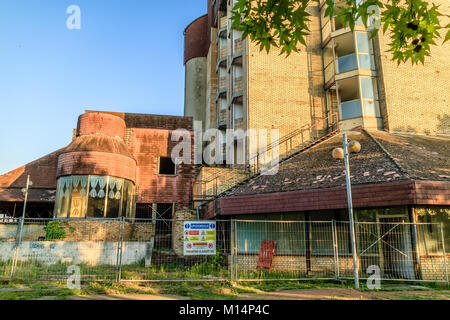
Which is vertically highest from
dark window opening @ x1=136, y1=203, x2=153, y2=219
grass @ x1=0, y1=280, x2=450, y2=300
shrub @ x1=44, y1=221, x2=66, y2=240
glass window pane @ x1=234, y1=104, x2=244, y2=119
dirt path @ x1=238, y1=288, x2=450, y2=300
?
glass window pane @ x1=234, y1=104, x2=244, y2=119

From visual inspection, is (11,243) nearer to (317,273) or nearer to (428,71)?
(317,273)

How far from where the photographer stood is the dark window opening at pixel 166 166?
24312mm

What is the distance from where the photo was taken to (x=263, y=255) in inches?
533

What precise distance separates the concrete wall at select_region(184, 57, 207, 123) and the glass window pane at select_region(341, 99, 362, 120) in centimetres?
1424

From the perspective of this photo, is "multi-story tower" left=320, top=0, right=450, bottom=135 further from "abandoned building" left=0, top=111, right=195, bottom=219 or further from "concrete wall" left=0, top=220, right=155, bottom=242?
"concrete wall" left=0, top=220, right=155, bottom=242

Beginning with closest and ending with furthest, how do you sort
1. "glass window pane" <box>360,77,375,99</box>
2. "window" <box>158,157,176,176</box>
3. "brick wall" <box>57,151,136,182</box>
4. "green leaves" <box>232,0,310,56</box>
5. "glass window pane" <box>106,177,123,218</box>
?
1. "green leaves" <box>232,0,310,56</box>
2. "brick wall" <box>57,151,136,182</box>
3. "glass window pane" <box>106,177,123,218</box>
4. "glass window pane" <box>360,77,375,99</box>
5. "window" <box>158,157,176,176</box>

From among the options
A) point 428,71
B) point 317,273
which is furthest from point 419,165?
point 428,71

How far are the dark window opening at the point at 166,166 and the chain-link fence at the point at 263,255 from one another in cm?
826

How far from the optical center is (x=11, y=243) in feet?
44.7

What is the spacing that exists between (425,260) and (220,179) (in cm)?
1023

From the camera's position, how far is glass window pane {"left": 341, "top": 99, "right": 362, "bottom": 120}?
1997cm

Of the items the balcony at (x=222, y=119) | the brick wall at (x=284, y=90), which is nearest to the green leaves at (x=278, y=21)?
the brick wall at (x=284, y=90)

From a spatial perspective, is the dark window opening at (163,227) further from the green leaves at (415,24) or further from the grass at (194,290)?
the green leaves at (415,24)

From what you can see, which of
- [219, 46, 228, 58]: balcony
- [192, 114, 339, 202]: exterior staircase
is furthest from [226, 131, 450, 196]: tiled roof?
[219, 46, 228, 58]: balcony
